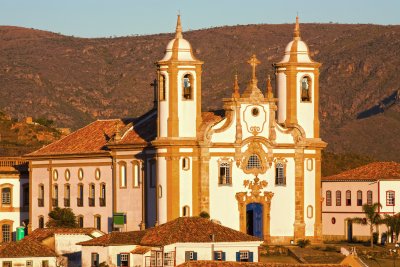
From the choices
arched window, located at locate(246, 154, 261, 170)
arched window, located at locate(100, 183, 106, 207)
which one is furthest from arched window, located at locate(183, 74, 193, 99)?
arched window, located at locate(100, 183, 106, 207)

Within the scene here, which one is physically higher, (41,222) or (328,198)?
(328,198)

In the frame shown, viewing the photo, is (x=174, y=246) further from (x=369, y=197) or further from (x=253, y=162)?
(x=369, y=197)

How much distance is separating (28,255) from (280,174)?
19.4 metres

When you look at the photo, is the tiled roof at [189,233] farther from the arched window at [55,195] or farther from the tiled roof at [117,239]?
the arched window at [55,195]

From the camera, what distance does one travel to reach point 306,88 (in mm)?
107750

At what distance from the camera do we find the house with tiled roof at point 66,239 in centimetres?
9669

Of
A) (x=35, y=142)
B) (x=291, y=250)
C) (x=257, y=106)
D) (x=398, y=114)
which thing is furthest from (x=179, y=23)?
(x=398, y=114)

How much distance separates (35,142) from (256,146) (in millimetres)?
50703

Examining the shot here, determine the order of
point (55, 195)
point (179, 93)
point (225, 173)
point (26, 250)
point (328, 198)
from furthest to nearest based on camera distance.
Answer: point (328, 198)
point (55, 195)
point (225, 173)
point (179, 93)
point (26, 250)

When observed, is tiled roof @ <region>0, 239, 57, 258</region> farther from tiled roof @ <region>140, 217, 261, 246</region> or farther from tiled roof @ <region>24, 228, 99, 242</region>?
tiled roof @ <region>140, 217, 261, 246</region>

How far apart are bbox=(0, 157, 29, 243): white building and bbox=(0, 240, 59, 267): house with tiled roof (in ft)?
86.1

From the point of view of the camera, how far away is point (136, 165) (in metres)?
106

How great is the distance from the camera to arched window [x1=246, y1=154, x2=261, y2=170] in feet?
340

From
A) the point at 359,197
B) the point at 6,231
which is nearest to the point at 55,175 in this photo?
the point at 6,231
